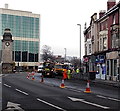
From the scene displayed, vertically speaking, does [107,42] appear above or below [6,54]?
above

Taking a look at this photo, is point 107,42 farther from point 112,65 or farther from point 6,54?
point 6,54

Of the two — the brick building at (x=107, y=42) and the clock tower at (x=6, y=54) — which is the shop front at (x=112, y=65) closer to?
the brick building at (x=107, y=42)

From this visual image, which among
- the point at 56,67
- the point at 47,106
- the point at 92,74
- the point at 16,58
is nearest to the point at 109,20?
the point at 92,74

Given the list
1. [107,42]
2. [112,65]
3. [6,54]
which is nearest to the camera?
[112,65]

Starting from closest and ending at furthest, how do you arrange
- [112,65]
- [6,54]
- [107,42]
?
[112,65]
[107,42]
[6,54]

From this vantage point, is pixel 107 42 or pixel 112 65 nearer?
pixel 112 65

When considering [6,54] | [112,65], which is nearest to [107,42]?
[112,65]

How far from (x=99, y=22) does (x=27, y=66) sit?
7596cm

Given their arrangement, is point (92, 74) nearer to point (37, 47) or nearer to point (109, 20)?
point (109, 20)

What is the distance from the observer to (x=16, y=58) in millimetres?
117375

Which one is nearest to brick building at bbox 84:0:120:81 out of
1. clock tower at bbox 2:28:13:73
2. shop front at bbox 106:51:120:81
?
shop front at bbox 106:51:120:81

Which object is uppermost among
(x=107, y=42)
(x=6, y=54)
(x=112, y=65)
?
(x=107, y=42)

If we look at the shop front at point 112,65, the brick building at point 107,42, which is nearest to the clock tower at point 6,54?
the brick building at point 107,42

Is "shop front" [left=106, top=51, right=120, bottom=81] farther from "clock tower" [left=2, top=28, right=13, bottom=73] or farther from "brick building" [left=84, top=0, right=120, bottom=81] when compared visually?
"clock tower" [left=2, top=28, right=13, bottom=73]
